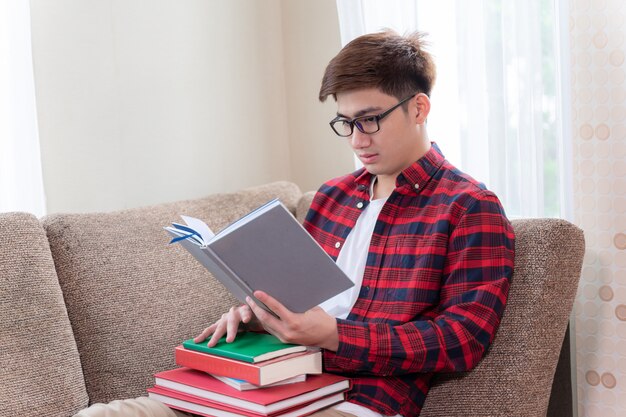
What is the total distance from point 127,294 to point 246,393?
496 mm

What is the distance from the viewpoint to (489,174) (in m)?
2.23

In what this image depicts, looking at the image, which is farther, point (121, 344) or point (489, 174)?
point (489, 174)

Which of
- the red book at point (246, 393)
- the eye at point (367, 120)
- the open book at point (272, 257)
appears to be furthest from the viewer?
the eye at point (367, 120)

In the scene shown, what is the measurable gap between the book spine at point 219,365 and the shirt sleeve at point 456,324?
19 cm

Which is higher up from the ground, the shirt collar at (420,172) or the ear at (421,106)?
the ear at (421,106)

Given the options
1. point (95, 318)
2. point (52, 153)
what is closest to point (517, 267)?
point (95, 318)

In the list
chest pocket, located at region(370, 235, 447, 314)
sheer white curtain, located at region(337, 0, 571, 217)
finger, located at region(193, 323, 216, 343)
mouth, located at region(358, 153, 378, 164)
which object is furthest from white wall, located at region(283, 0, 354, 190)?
finger, located at region(193, 323, 216, 343)

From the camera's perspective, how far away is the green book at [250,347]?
4.97ft

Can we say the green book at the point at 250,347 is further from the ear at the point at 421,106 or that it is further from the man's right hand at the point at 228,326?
the ear at the point at 421,106

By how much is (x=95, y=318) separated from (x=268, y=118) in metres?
1.30

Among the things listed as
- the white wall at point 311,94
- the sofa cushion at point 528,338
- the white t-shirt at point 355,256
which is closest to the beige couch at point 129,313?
the sofa cushion at point 528,338

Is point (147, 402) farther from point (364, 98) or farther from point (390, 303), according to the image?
point (364, 98)

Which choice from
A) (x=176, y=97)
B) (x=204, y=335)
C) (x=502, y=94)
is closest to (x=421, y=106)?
(x=502, y=94)

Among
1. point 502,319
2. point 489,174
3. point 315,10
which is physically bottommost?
point 502,319
